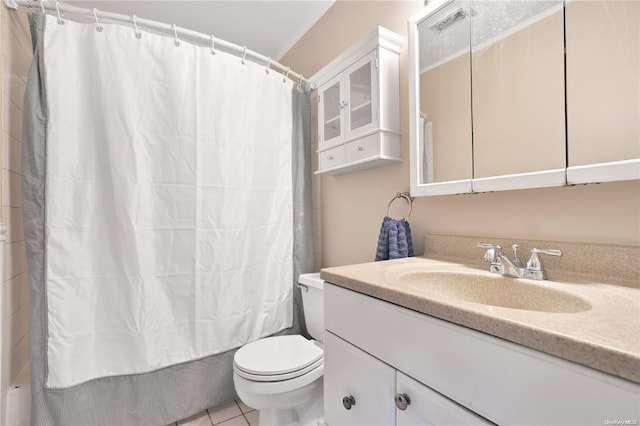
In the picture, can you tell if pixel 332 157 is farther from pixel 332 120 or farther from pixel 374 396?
pixel 374 396

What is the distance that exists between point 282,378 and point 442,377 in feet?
2.56

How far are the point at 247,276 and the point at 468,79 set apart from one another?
→ 1.41 metres

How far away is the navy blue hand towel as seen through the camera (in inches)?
46.9

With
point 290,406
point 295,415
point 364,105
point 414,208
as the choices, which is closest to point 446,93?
point 364,105

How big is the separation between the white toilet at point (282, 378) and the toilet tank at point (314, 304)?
0.01 m

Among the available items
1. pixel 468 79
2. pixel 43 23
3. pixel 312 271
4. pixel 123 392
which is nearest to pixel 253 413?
pixel 123 392

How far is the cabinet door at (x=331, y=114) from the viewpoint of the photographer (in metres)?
1.53

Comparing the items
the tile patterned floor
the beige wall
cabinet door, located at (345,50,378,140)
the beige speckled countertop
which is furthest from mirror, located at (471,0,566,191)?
the tile patterned floor

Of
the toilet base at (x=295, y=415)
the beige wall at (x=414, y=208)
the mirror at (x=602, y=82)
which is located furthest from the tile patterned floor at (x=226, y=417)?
the mirror at (x=602, y=82)

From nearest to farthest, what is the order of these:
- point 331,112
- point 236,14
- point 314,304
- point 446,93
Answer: point 446,93 < point 314,304 < point 331,112 < point 236,14

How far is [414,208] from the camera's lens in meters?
1.30

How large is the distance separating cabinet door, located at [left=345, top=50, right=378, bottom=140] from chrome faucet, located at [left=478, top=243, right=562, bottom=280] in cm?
74

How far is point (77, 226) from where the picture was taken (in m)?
1.21

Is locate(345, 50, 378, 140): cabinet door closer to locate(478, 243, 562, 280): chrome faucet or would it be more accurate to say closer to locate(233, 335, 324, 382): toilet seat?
locate(478, 243, 562, 280): chrome faucet
